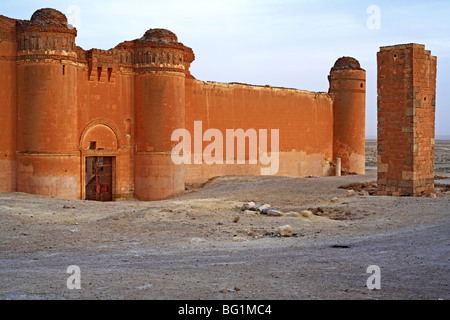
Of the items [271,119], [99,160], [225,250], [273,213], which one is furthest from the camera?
[271,119]

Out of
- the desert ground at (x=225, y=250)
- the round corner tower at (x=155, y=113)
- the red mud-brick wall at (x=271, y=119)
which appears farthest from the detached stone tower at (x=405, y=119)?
the red mud-brick wall at (x=271, y=119)

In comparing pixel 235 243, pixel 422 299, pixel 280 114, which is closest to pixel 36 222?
pixel 235 243

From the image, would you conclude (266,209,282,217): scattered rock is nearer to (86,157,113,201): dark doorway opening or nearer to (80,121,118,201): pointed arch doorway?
(80,121,118,201): pointed arch doorway

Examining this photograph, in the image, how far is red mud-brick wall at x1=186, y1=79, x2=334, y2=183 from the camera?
74.7 ft

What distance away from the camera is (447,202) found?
13.5 metres

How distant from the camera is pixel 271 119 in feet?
85.8

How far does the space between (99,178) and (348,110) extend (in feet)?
52.4

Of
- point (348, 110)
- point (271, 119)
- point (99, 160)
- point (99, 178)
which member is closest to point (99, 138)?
point (99, 160)

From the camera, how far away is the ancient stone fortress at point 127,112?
15984 mm

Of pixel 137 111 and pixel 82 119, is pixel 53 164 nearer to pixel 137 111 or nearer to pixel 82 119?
pixel 82 119

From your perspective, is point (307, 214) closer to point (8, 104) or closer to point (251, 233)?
point (251, 233)

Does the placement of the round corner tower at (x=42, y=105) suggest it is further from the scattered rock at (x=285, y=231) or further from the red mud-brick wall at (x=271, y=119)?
the scattered rock at (x=285, y=231)

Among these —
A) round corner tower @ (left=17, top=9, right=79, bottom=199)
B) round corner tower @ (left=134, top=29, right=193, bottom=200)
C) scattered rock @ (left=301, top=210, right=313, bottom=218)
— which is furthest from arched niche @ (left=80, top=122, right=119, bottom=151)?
scattered rock @ (left=301, top=210, right=313, bottom=218)
